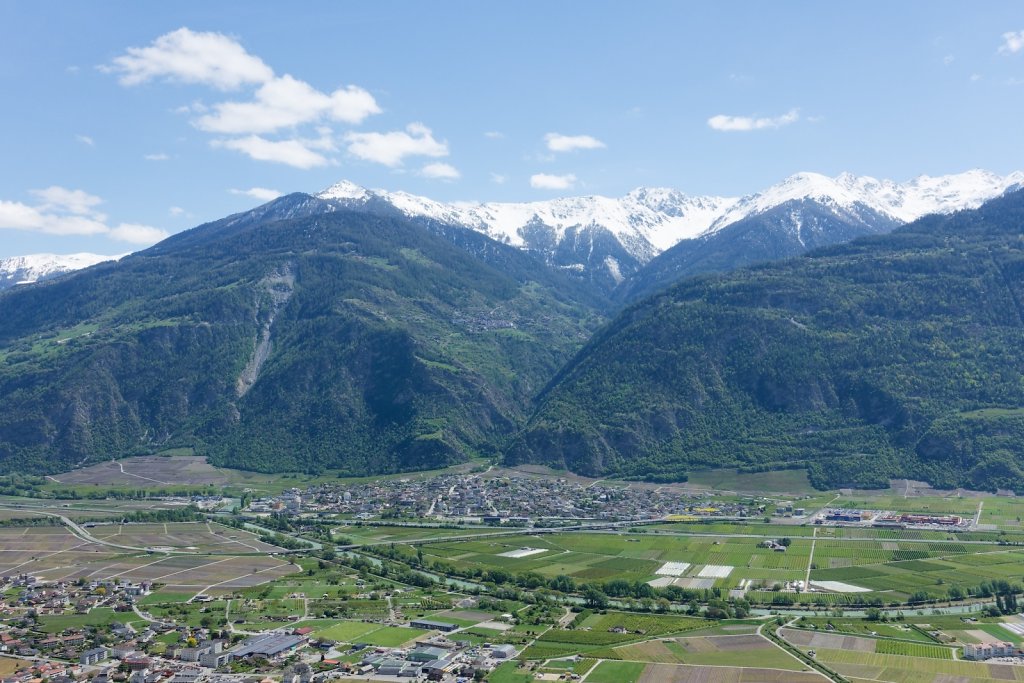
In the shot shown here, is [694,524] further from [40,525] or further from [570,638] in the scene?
[40,525]

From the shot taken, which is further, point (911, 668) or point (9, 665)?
point (9, 665)

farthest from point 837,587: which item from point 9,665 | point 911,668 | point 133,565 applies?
point 133,565

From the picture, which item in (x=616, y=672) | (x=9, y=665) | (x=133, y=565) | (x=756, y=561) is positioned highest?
(x=133, y=565)

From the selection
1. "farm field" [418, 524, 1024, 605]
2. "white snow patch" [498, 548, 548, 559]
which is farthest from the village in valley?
"white snow patch" [498, 548, 548, 559]

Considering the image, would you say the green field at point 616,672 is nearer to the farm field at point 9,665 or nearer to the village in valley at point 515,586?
the village in valley at point 515,586

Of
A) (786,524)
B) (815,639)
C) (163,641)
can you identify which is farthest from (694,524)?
(163,641)

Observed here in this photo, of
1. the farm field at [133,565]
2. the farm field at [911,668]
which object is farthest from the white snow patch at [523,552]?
the farm field at [911,668]

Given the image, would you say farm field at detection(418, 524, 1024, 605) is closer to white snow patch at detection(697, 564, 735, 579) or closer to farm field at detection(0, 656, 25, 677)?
white snow patch at detection(697, 564, 735, 579)

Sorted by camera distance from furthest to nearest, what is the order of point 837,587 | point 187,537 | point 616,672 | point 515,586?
point 187,537 < point 515,586 < point 837,587 < point 616,672

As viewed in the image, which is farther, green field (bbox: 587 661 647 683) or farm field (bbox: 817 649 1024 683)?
green field (bbox: 587 661 647 683)

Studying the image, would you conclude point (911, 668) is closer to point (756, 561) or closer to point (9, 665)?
point (756, 561)

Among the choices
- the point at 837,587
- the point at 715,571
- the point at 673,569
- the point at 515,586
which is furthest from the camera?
Answer: the point at 673,569
